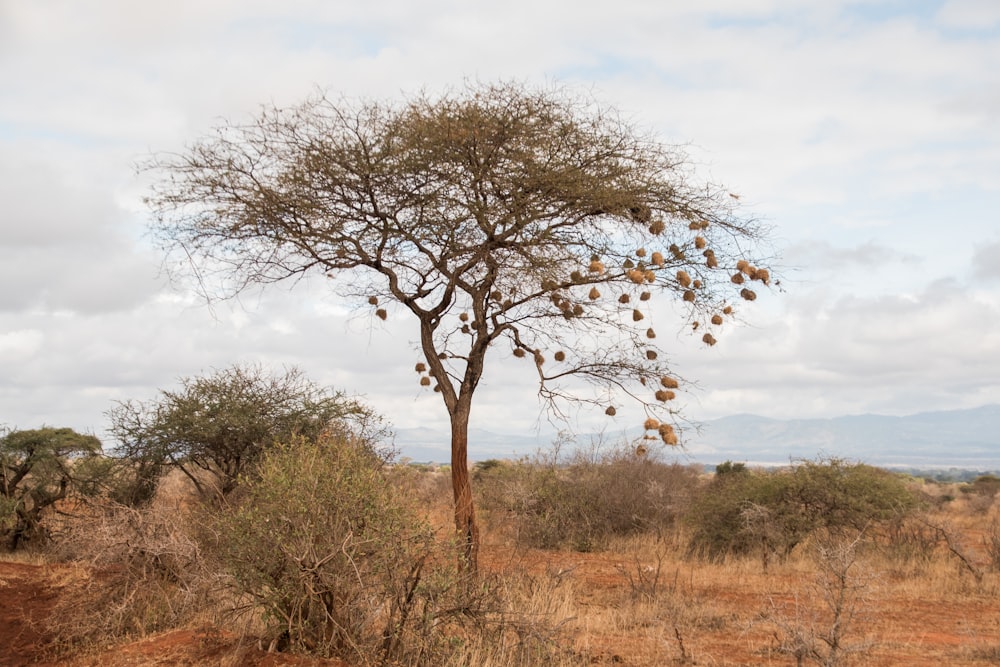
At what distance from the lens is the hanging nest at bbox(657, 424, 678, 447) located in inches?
420

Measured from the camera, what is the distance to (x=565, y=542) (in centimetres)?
2159

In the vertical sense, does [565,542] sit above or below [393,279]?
below

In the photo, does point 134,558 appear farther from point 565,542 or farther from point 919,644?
point 565,542

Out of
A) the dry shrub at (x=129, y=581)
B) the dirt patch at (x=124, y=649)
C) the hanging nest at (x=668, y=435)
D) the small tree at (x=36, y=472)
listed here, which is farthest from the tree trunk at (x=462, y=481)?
the small tree at (x=36, y=472)

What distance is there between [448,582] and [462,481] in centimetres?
422

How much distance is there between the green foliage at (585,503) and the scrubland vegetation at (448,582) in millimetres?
2766

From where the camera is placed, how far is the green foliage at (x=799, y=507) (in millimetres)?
18219

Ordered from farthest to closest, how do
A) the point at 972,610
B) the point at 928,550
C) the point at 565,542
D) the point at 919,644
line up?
the point at 565,542 → the point at 928,550 → the point at 972,610 → the point at 919,644

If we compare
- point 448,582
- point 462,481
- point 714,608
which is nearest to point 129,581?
point 462,481

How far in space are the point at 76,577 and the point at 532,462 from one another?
48.4 ft

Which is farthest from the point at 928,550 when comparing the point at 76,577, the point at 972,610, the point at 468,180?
the point at 76,577

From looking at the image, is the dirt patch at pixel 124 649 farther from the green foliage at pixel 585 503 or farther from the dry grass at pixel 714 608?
the green foliage at pixel 585 503

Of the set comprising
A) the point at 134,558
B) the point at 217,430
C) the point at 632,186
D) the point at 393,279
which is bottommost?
the point at 134,558

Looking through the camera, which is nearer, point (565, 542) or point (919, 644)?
point (919, 644)
